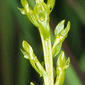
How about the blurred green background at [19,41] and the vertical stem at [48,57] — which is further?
the blurred green background at [19,41]

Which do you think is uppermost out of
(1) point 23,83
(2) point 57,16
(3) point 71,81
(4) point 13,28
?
(4) point 13,28

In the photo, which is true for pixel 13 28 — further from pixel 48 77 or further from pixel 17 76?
pixel 48 77

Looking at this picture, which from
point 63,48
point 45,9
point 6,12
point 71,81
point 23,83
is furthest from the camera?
point 6,12

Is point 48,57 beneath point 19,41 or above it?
beneath

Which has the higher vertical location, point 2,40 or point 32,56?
point 2,40

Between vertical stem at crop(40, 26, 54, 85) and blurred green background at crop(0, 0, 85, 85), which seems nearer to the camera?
vertical stem at crop(40, 26, 54, 85)

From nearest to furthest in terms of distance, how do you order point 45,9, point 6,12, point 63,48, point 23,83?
point 45,9
point 63,48
point 23,83
point 6,12

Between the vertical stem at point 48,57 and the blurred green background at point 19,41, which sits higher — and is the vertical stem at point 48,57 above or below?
below

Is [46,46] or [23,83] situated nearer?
[46,46]

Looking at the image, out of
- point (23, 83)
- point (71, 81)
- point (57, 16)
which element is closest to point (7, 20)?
point (57, 16)

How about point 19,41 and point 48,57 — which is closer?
point 48,57

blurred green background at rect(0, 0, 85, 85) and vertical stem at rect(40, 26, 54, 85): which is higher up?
blurred green background at rect(0, 0, 85, 85)
